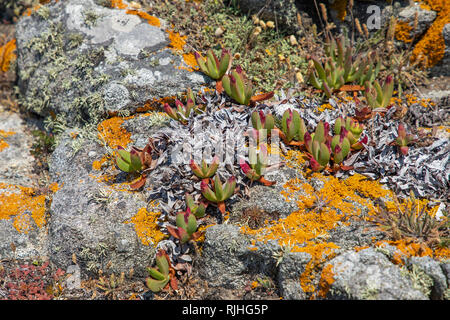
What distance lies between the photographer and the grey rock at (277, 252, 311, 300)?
3625 millimetres

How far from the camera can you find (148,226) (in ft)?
13.7

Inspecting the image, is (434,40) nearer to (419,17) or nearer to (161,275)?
(419,17)

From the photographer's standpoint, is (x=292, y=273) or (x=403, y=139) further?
(x=403, y=139)

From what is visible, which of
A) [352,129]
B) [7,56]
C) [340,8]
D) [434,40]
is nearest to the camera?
[352,129]

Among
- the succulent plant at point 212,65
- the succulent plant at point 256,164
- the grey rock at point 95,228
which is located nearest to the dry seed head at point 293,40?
the succulent plant at point 212,65

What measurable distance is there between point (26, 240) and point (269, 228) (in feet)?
9.16

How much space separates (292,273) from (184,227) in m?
1.15

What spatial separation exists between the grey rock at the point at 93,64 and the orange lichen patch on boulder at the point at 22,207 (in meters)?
1.14

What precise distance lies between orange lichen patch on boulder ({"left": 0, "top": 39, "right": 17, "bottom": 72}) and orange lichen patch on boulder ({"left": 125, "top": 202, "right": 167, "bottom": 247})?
4165 mm

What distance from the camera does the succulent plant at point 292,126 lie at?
4395mm

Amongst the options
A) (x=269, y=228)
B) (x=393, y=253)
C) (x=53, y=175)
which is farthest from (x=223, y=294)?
(x=53, y=175)

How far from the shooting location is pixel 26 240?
4.41 metres

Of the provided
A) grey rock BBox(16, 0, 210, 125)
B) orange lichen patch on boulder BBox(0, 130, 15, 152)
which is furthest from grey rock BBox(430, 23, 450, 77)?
orange lichen patch on boulder BBox(0, 130, 15, 152)

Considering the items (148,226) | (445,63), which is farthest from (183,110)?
(445,63)
